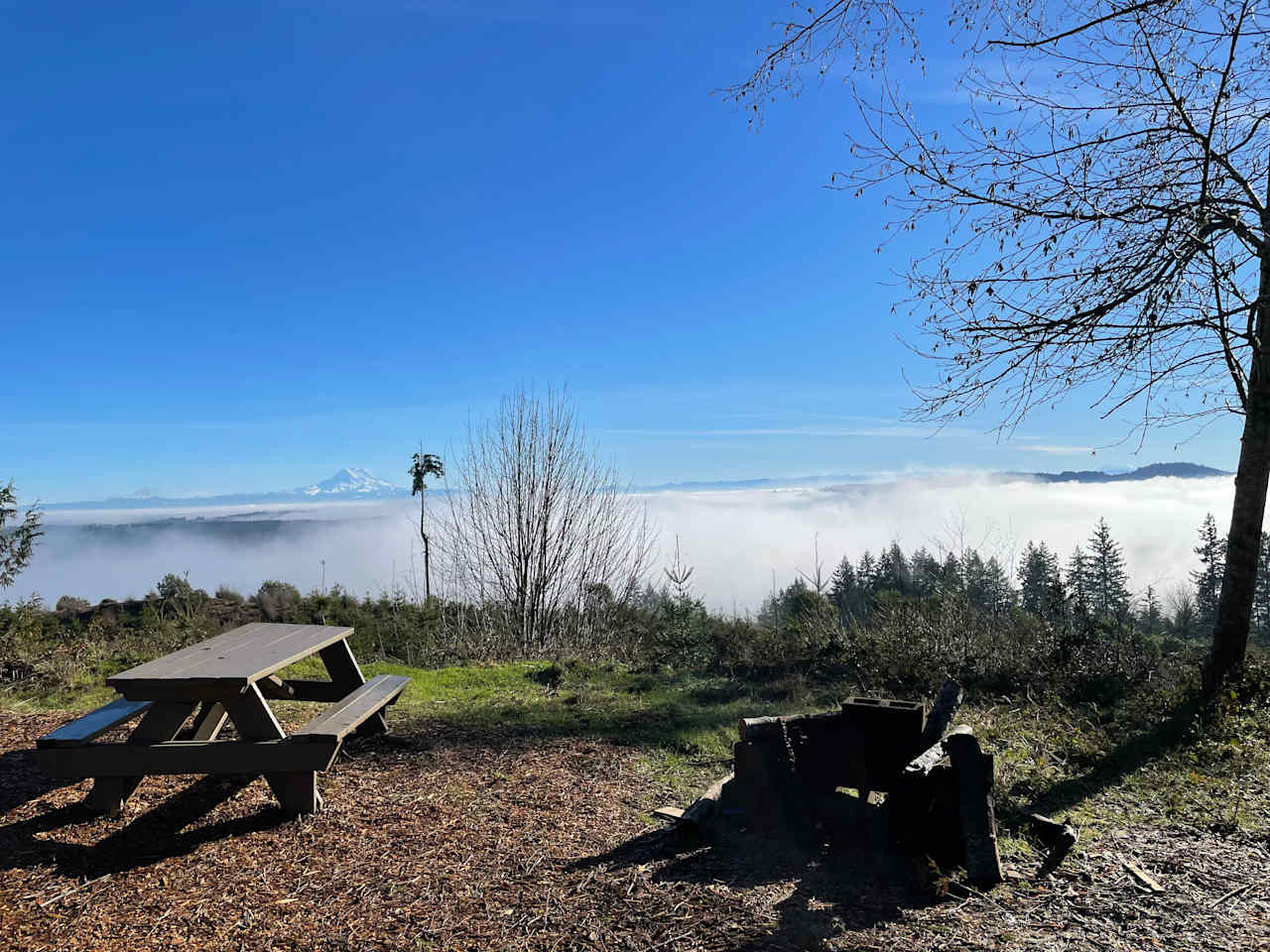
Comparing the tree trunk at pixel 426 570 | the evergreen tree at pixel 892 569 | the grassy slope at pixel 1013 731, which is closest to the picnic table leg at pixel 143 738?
the grassy slope at pixel 1013 731

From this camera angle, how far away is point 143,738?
400 cm

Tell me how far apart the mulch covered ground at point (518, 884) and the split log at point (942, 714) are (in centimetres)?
56

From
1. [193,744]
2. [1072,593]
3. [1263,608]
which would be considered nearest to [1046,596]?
[1072,593]

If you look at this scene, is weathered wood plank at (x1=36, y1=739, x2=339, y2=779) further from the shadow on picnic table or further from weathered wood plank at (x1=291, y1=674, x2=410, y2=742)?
the shadow on picnic table

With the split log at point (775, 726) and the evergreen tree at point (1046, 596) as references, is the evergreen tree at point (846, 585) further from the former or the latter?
the split log at point (775, 726)

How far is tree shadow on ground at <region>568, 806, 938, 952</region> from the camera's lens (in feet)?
9.35

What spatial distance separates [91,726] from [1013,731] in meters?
6.32

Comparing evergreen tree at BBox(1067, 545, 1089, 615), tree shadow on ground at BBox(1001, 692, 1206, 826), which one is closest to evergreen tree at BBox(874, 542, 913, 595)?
evergreen tree at BBox(1067, 545, 1089, 615)

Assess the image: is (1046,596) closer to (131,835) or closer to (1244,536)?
(1244,536)

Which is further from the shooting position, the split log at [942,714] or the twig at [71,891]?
the split log at [942,714]

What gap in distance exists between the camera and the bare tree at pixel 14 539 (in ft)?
31.1

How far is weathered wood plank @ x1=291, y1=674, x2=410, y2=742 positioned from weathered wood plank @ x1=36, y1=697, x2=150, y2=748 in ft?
3.58

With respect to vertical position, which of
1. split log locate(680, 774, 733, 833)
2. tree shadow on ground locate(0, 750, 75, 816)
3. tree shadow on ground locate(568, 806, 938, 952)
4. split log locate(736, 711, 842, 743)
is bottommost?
tree shadow on ground locate(568, 806, 938, 952)

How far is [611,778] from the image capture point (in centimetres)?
478
